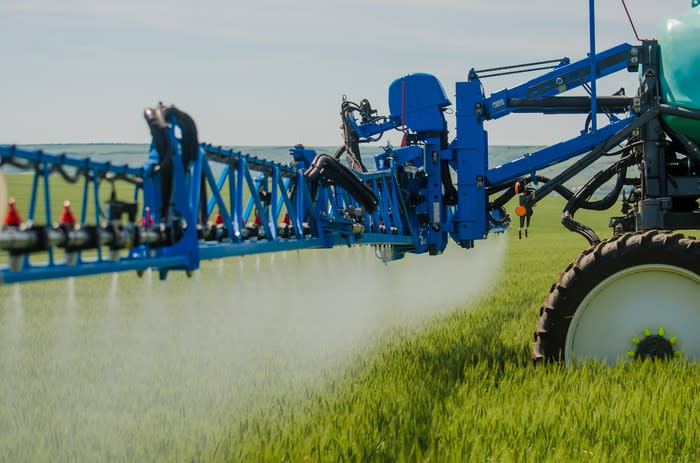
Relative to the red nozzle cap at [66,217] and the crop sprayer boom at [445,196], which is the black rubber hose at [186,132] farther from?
the red nozzle cap at [66,217]

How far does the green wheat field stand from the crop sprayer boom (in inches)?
12.7

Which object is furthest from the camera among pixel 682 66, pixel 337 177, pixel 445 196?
pixel 445 196

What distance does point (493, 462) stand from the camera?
4.85 m

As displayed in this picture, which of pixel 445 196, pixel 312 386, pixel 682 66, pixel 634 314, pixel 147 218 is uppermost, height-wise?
pixel 682 66

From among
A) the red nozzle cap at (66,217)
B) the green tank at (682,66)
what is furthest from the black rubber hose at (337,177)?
the red nozzle cap at (66,217)

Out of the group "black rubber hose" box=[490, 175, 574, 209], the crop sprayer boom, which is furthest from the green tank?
"black rubber hose" box=[490, 175, 574, 209]

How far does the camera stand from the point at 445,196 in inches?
427

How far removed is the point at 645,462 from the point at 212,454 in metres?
2.60

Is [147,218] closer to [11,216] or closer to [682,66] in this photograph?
[11,216]

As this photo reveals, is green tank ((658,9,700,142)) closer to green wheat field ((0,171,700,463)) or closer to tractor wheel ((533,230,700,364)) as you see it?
tractor wheel ((533,230,700,364))

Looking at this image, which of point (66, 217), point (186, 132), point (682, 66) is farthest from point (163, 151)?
point (682, 66)

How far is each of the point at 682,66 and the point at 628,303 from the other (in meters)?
2.41

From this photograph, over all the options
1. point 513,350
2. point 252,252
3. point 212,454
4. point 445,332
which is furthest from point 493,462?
point 445,332

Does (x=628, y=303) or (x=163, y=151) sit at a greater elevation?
(x=163, y=151)
